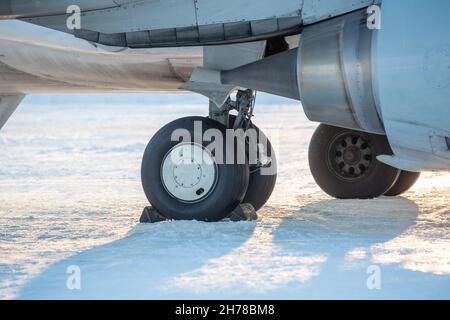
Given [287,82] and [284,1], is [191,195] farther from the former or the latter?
[284,1]

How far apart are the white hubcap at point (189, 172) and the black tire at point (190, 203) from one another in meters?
0.04

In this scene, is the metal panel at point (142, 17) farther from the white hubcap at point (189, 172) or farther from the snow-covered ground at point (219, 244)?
the snow-covered ground at point (219, 244)

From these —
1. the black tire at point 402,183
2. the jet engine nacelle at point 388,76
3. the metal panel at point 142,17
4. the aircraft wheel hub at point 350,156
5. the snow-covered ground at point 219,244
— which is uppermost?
the metal panel at point 142,17

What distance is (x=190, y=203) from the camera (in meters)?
9.16

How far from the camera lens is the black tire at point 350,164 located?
11484 millimetres

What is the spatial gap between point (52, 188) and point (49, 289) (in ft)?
21.8

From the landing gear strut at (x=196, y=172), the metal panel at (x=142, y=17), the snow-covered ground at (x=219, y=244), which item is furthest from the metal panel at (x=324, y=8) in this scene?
the snow-covered ground at (x=219, y=244)

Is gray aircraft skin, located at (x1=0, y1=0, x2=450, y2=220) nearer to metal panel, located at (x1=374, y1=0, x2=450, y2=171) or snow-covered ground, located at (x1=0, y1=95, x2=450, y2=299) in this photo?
metal panel, located at (x1=374, y1=0, x2=450, y2=171)

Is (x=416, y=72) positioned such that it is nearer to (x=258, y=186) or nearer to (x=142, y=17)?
(x=142, y=17)

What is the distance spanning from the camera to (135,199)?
11.7 meters

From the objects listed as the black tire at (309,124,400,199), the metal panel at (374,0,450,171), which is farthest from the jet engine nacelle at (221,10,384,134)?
the black tire at (309,124,400,199)

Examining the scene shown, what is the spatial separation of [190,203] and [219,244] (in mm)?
1180

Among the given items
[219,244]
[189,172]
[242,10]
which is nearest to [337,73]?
[242,10]

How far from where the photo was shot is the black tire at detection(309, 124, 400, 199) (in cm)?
1148
